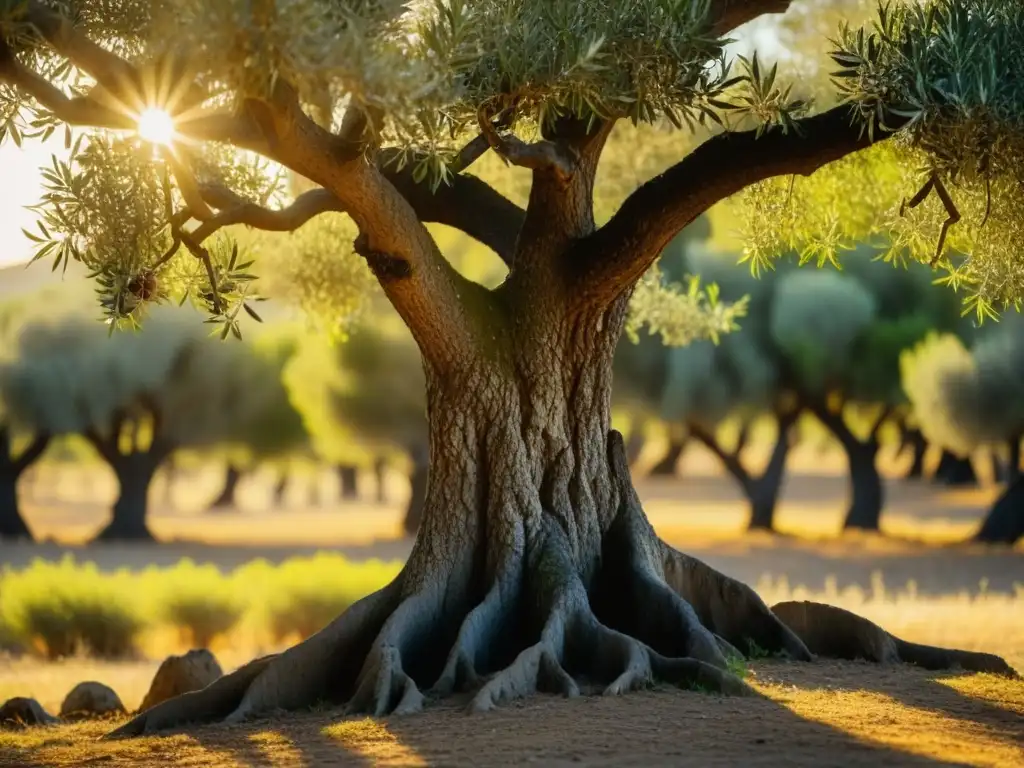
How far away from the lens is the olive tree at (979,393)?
30.5 meters

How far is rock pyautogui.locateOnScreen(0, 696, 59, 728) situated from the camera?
12695 millimetres

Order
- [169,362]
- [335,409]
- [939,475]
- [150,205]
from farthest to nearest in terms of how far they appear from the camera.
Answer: [939,475], [169,362], [335,409], [150,205]

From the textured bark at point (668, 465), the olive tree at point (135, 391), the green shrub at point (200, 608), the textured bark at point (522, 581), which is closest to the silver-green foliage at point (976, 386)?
the green shrub at point (200, 608)

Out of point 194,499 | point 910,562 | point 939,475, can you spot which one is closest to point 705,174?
point 910,562

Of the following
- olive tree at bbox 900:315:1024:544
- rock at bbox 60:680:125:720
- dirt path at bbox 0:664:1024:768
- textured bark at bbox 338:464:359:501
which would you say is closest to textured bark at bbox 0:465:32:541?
olive tree at bbox 900:315:1024:544

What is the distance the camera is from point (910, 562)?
96.6ft

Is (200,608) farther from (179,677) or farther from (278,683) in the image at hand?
(278,683)

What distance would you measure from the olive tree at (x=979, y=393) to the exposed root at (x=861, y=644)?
2004cm

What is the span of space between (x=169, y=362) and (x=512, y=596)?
3145 centimetres

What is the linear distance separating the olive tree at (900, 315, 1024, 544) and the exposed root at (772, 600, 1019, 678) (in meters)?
20.0

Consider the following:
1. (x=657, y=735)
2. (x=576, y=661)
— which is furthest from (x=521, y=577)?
(x=657, y=735)

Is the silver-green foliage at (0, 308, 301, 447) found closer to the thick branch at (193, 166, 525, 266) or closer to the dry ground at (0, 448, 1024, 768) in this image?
the dry ground at (0, 448, 1024, 768)

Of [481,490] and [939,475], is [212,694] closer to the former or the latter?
[481,490]

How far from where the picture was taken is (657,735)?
8.13 m
